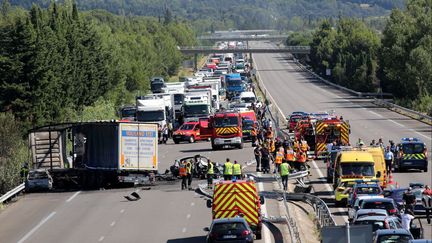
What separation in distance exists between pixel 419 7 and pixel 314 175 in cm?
7043

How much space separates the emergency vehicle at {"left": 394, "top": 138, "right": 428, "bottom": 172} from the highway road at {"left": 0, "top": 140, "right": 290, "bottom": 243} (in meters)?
7.89

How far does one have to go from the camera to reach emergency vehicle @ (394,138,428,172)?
55.8 meters

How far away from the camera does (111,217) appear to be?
43125 millimetres

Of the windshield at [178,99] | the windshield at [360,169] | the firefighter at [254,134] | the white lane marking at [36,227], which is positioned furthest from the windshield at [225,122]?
the windshield at [178,99]

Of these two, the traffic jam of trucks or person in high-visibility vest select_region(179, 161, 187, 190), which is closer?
the traffic jam of trucks

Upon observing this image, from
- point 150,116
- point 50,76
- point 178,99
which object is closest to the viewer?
point 50,76

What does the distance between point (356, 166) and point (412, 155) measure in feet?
Answer: 36.4

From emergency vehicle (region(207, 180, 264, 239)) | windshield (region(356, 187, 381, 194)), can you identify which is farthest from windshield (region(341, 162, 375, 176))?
emergency vehicle (region(207, 180, 264, 239))

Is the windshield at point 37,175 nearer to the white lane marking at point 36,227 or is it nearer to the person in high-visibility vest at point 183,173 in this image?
the person in high-visibility vest at point 183,173

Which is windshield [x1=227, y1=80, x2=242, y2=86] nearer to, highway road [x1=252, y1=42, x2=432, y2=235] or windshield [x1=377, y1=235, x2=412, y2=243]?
highway road [x1=252, y1=42, x2=432, y2=235]

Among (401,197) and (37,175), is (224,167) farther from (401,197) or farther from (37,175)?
(37,175)

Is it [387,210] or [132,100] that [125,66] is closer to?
[132,100]

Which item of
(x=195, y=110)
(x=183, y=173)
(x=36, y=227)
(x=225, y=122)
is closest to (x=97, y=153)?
(x=183, y=173)

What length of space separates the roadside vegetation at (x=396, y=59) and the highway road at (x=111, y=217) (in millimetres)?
51230
